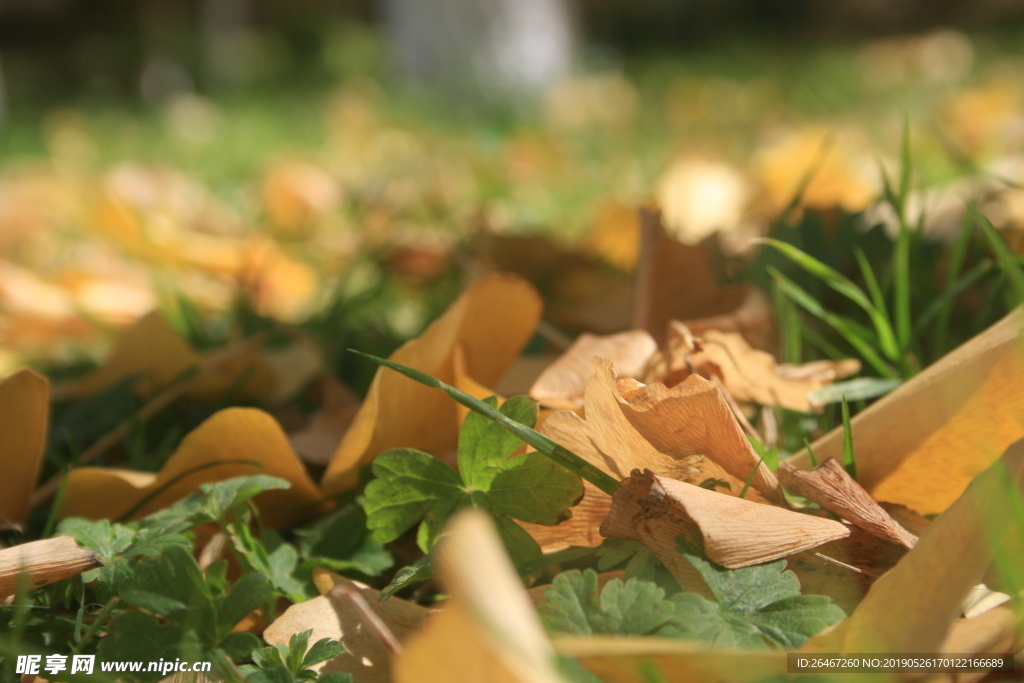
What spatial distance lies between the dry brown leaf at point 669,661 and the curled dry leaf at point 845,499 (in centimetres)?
14

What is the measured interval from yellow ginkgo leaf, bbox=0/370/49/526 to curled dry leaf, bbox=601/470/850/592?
1.31 ft

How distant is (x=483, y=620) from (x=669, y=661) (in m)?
0.13

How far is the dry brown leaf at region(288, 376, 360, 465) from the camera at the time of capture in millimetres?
713

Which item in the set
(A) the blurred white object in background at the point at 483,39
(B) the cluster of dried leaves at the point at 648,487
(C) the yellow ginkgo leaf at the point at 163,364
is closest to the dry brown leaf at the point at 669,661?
(B) the cluster of dried leaves at the point at 648,487

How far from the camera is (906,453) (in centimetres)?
57

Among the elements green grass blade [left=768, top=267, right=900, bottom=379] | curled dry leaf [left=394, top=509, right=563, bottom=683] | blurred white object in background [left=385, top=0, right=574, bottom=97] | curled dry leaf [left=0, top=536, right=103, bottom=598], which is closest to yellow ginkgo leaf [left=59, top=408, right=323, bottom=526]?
curled dry leaf [left=0, top=536, right=103, bottom=598]

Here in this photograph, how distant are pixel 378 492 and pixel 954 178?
4.58 feet

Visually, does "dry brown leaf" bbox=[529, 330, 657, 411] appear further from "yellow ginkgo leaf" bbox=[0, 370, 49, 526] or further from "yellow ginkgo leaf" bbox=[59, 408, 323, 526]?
"yellow ginkgo leaf" bbox=[0, 370, 49, 526]

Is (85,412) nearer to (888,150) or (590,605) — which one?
(590,605)

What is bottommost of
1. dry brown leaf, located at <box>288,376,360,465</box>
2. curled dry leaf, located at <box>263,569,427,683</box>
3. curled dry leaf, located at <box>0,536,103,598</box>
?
curled dry leaf, located at <box>263,569,427,683</box>

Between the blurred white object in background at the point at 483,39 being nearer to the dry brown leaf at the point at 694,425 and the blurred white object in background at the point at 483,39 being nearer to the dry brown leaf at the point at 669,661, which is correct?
the dry brown leaf at the point at 694,425

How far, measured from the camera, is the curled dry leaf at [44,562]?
1.66 feet

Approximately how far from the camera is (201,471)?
25.5 inches

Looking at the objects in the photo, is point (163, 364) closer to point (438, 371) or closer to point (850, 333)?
point (438, 371)
